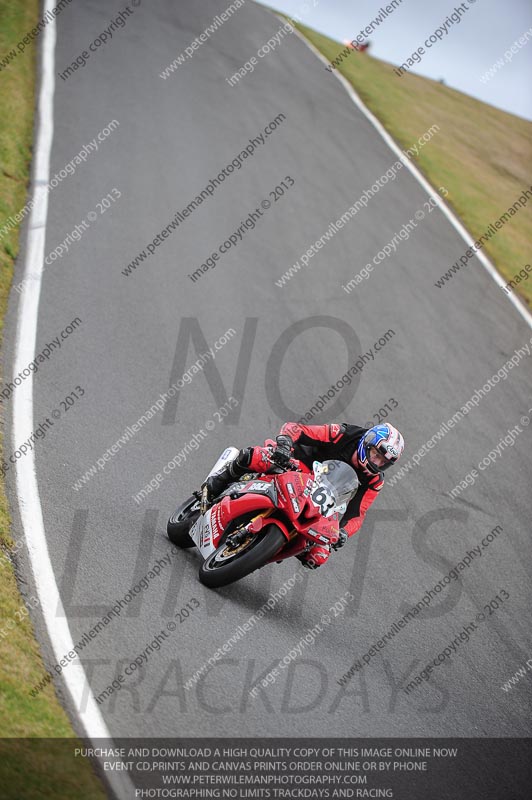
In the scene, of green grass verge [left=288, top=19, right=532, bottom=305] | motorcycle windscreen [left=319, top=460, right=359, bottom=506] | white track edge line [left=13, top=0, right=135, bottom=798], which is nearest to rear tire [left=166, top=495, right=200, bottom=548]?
white track edge line [left=13, top=0, right=135, bottom=798]

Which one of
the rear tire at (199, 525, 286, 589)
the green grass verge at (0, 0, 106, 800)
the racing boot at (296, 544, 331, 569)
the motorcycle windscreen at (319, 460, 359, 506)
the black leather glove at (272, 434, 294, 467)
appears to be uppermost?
the motorcycle windscreen at (319, 460, 359, 506)

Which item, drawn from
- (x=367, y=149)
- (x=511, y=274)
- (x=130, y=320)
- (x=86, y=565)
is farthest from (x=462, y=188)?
(x=86, y=565)

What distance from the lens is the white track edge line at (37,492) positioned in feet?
19.5

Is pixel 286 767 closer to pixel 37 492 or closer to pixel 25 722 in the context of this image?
pixel 25 722

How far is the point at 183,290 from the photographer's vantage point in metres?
12.8

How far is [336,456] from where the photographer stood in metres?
8.14

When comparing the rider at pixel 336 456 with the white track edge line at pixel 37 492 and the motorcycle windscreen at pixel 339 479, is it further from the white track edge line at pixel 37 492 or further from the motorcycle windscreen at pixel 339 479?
the white track edge line at pixel 37 492

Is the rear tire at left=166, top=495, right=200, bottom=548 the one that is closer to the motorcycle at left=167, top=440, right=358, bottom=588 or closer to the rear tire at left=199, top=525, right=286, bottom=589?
the motorcycle at left=167, top=440, right=358, bottom=588

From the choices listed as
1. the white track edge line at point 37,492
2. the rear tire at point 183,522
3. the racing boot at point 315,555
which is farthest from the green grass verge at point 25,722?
the racing boot at point 315,555

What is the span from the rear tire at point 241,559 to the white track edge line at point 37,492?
1246 millimetres

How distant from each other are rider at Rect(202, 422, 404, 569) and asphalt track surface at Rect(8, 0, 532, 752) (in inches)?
27.6

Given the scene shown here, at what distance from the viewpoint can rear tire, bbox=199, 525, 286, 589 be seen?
7186mm

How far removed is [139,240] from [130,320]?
2.34 m

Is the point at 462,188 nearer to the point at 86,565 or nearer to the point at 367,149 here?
the point at 367,149
